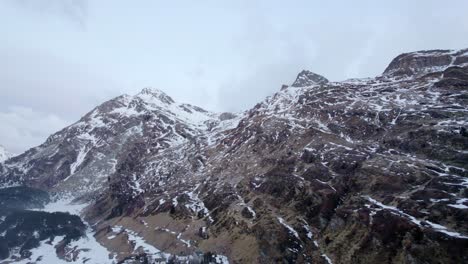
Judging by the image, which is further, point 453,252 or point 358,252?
point 358,252

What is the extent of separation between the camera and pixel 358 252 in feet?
599

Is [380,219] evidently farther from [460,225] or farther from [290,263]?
[290,263]

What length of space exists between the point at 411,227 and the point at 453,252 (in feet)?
77.0

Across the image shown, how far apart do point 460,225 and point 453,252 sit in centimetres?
1920

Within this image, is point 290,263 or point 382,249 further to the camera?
point 290,263

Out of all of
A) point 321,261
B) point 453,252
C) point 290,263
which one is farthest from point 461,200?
point 290,263

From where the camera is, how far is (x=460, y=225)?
17175cm

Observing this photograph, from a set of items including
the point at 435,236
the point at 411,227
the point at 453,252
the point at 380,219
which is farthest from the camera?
the point at 380,219

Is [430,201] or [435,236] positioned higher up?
[430,201]

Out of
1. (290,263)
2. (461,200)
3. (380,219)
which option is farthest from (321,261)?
(461,200)

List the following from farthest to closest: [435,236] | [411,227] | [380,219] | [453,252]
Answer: [380,219], [411,227], [435,236], [453,252]

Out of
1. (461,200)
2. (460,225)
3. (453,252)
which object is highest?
(461,200)

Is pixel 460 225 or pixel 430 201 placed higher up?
pixel 430 201

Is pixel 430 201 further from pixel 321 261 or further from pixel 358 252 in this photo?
pixel 321 261
